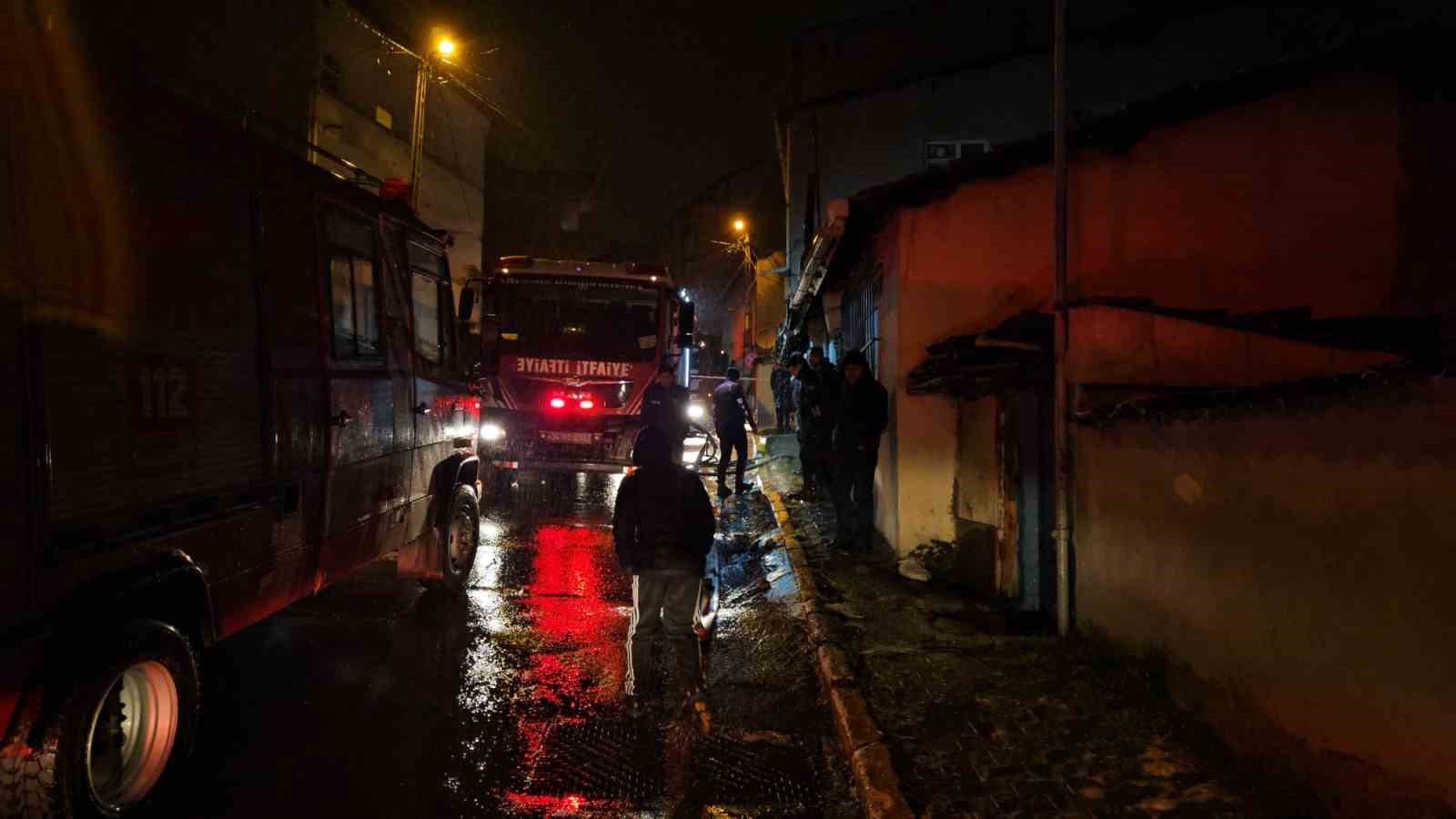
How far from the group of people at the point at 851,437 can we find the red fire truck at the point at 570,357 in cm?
301

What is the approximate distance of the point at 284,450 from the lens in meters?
4.50

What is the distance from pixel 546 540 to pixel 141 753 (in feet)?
19.9

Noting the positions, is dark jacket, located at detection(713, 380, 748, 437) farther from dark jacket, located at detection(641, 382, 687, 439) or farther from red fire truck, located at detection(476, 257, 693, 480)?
dark jacket, located at detection(641, 382, 687, 439)

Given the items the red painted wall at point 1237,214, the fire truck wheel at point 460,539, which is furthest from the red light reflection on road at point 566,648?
the red painted wall at point 1237,214

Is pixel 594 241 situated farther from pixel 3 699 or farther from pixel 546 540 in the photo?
pixel 3 699

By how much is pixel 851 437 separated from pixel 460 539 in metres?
3.57

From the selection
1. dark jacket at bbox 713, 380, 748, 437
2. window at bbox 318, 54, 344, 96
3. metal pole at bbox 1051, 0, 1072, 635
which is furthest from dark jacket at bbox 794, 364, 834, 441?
window at bbox 318, 54, 344, 96

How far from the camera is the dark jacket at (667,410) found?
4977 mm

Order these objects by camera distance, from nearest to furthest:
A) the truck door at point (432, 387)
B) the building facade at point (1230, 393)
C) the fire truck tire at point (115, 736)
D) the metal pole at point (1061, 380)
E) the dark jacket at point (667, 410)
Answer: the fire truck tire at point (115, 736) < the building facade at point (1230, 393) < the dark jacket at point (667, 410) < the metal pole at point (1061, 380) < the truck door at point (432, 387)

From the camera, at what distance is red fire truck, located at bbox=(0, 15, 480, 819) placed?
2861 mm

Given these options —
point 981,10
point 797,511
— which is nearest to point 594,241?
point 981,10

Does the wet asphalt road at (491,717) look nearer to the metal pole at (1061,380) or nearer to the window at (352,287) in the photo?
the metal pole at (1061,380)

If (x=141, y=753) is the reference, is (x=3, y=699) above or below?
above

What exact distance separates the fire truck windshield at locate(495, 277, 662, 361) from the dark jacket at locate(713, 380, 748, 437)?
1112 millimetres
